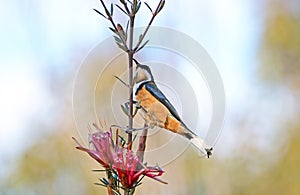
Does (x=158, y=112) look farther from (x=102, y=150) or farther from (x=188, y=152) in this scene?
(x=188, y=152)

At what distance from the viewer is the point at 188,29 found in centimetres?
168

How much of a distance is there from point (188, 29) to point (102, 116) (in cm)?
116

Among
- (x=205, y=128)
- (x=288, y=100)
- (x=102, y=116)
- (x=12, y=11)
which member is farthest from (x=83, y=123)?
(x=288, y=100)

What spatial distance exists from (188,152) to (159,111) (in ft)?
3.45

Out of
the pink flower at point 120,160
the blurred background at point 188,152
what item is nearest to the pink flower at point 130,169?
the pink flower at point 120,160

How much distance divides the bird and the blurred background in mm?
1015

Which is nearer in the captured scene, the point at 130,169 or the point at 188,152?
the point at 130,169

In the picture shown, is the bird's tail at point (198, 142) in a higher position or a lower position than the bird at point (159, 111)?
lower

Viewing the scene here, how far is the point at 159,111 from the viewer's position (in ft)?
1.64

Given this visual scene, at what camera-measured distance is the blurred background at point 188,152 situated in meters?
1.63

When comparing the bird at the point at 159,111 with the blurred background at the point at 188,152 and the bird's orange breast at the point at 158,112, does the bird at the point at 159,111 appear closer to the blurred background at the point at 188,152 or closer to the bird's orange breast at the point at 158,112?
the bird's orange breast at the point at 158,112

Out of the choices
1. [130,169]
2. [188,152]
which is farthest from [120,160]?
[188,152]

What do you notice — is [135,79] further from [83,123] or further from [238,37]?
[238,37]

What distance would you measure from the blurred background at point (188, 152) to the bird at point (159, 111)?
1015mm
